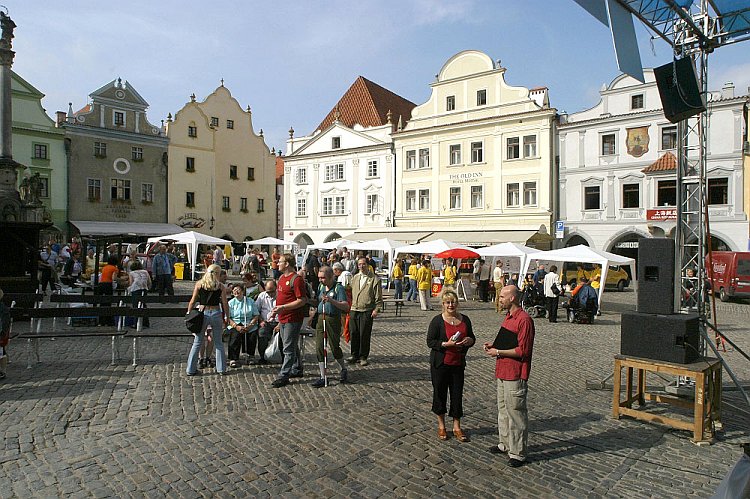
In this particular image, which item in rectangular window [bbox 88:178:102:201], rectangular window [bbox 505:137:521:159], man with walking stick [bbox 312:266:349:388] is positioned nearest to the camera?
man with walking stick [bbox 312:266:349:388]

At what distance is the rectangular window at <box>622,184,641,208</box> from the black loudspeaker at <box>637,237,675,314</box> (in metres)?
26.0

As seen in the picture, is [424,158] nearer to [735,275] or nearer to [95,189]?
[735,275]

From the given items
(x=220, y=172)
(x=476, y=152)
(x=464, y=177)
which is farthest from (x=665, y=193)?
(x=220, y=172)

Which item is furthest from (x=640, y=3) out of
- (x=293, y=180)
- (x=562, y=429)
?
(x=293, y=180)

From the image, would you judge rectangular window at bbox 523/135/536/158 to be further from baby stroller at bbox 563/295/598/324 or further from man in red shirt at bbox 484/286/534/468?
man in red shirt at bbox 484/286/534/468

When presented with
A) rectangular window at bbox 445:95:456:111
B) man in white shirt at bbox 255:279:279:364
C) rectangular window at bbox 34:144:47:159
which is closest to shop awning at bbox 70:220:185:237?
rectangular window at bbox 34:144:47:159

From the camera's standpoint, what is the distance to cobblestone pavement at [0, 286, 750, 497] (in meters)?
4.54

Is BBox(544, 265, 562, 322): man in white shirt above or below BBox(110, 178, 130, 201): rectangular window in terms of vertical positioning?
below

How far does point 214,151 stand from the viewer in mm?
45375

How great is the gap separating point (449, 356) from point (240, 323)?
14.2 feet

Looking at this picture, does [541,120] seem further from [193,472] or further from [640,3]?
[193,472]

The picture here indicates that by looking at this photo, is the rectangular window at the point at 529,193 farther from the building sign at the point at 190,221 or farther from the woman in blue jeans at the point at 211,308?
the woman in blue jeans at the point at 211,308

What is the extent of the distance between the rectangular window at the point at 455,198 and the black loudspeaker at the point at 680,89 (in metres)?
28.7

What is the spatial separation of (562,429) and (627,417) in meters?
1.06
